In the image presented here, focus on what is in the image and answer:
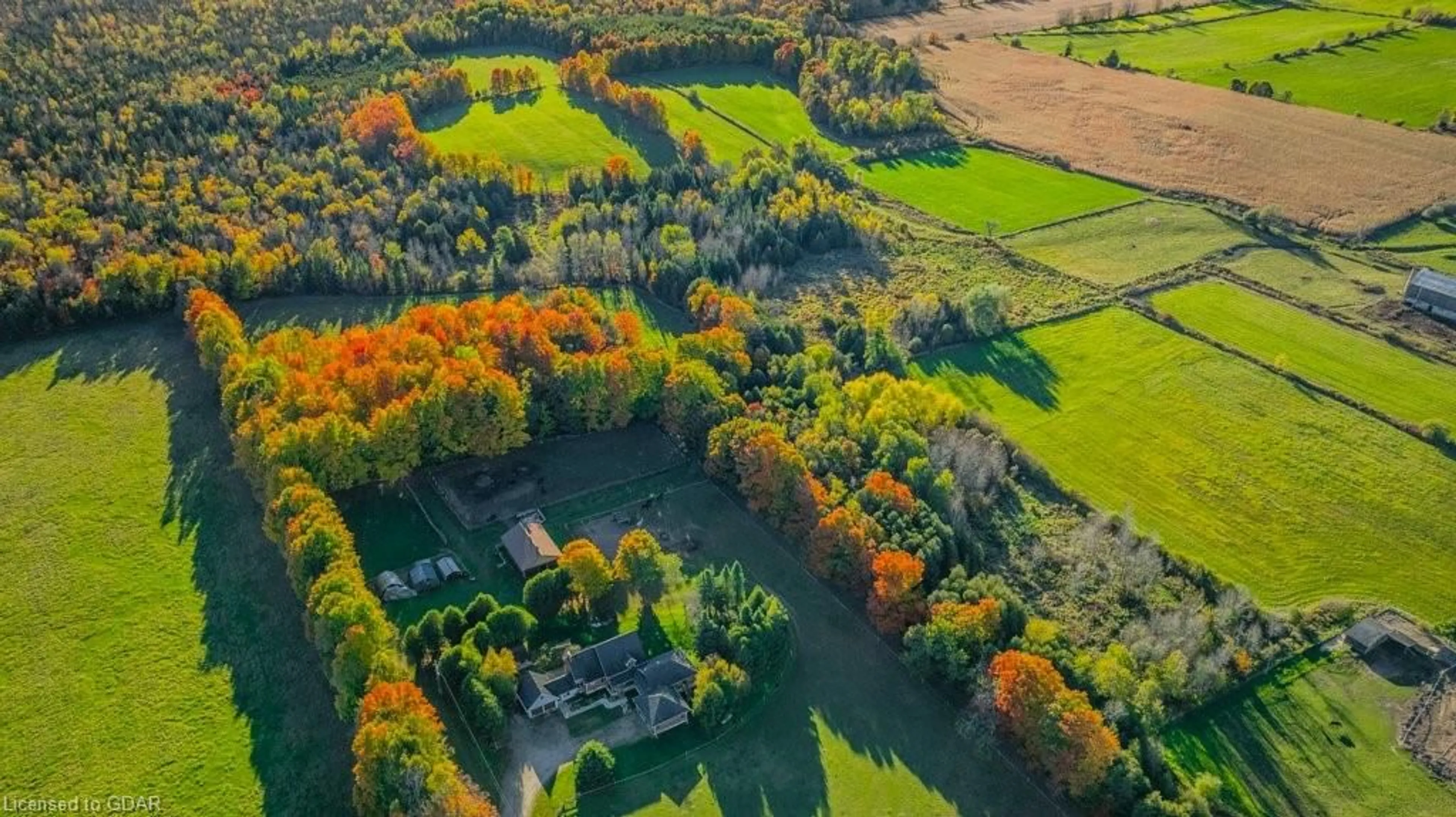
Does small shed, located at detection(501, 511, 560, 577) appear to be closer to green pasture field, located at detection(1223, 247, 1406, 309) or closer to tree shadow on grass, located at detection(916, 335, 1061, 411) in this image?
tree shadow on grass, located at detection(916, 335, 1061, 411)

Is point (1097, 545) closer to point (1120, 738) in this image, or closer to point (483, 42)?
point (1120, 738)

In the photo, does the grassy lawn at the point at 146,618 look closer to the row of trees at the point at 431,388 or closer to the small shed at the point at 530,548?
the row of trees at the point at 431,388

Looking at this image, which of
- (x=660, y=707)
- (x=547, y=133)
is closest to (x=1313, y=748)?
(x=660, y=707)

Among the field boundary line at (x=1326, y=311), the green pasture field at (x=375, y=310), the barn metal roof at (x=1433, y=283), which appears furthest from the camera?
the barn metal roof at (x=1433, y=283)

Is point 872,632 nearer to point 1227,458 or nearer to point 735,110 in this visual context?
point 1227,458

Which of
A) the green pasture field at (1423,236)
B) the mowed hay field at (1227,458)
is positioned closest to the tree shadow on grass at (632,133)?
the mowed hay field at (1227,458)

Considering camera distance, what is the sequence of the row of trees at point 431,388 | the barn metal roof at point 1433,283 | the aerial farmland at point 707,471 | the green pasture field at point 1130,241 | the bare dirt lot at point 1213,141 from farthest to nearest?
the bare dirt lot at point 1213,141 → the green pasture field at point 1130,241 → the barn metal roof at point 1433,283 → the row of trees at point 431,388 → the aerial farmland at point 707,471

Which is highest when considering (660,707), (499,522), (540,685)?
(540,685)
